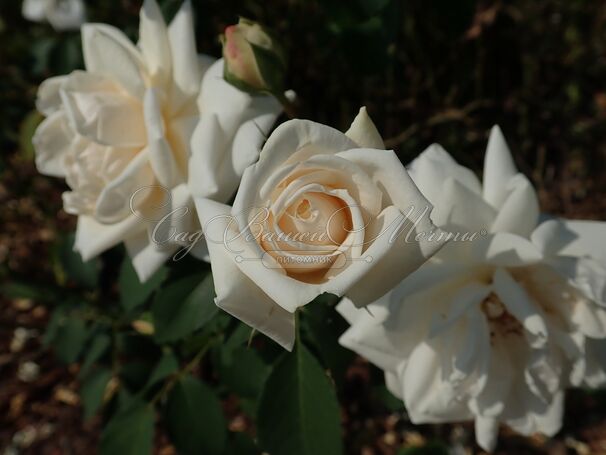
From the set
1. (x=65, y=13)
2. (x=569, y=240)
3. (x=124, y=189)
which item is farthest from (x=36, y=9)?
(x=569, y=240)

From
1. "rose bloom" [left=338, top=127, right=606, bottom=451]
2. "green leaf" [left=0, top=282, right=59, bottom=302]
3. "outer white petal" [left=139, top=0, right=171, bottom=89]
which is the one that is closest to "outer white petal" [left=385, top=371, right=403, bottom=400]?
"rose bloom" [left=338, top=127, right=606, bottom=451]

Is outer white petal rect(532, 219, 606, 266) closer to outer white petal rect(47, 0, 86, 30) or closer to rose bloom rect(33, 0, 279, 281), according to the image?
rose bloom rect(33, 0, 279, 281)

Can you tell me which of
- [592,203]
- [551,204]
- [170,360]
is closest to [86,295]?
[170,360]

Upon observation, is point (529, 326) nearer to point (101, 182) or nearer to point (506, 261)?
point (506, 261)

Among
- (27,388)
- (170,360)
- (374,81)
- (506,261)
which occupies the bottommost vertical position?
(27,388)

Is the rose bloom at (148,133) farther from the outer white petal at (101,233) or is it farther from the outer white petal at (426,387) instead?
the outer white petal at (426,387)

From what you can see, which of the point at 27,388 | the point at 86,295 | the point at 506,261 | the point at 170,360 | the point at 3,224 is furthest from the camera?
the point at 3,224

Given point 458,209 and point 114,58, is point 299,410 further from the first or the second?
point 114,58
